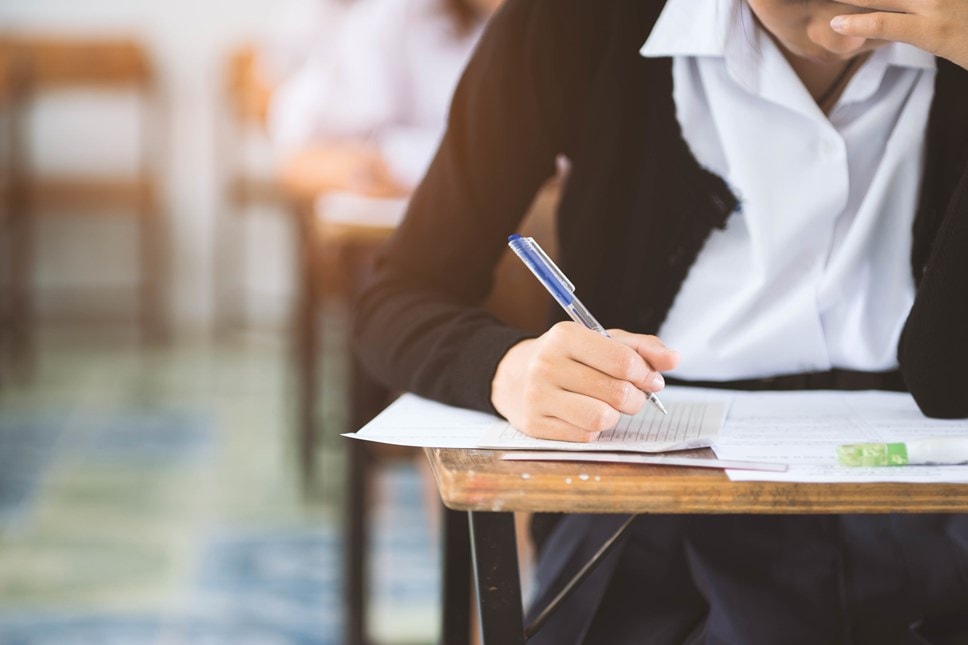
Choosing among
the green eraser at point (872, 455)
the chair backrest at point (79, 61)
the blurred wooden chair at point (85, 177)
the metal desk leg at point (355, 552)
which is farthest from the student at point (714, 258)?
the chair backrest at point (79, 61)

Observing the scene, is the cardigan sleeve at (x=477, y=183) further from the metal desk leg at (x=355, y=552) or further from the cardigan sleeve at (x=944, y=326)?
the metal desk leg at (x=355, y=552)

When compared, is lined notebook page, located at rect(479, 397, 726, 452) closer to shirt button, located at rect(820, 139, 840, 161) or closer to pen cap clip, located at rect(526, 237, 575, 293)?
pen cap clip, located at rect(526, 237, 575, 293)

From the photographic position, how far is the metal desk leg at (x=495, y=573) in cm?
73

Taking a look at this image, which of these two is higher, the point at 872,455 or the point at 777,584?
the point at 872,455

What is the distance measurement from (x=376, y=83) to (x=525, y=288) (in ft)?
6.99

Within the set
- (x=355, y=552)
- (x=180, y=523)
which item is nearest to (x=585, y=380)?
(x=355, y=552)

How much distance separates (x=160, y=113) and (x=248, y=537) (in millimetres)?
2814

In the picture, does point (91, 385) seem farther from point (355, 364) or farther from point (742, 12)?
point (742, 12)

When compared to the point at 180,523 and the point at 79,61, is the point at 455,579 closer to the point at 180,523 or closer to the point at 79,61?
the point at 180,523

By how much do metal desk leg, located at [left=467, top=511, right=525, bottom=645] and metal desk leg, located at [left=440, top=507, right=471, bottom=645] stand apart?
36cm

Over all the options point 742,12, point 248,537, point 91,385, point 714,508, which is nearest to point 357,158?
point 248,537

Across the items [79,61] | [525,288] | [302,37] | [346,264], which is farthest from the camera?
[79,61]

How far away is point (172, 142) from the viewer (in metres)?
4.93

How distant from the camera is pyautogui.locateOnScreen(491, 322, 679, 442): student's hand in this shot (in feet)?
2.44
